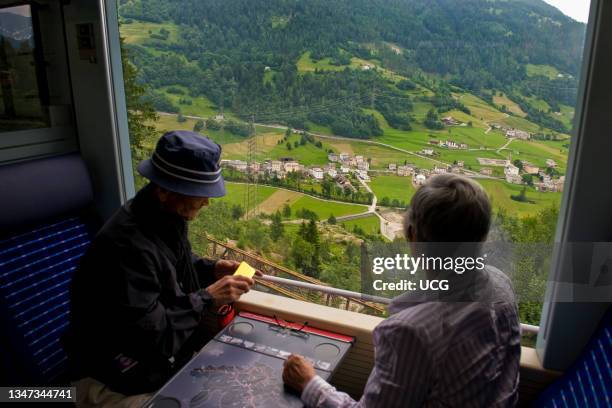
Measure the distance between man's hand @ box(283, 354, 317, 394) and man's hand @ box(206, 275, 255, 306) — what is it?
350mm

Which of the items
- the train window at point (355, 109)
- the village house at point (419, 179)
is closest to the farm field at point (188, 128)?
the train window at point (355, 109)

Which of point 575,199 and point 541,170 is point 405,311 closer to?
point 575,199

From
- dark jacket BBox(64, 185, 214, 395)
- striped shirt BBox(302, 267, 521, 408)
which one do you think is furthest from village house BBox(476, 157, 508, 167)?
dark jacket BBox(64, 185, 214, 395)

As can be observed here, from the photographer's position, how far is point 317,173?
2.03 meters

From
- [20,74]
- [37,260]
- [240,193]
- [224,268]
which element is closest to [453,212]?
[224,268]

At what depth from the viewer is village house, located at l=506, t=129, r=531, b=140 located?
170 centimetres

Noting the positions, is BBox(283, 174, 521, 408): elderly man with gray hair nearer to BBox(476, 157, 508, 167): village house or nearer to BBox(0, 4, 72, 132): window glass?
BBox(476, 157, 508, 167): village house

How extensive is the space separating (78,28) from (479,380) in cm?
235

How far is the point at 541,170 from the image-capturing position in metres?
1.67

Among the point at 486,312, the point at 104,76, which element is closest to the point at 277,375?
the point at 486,312

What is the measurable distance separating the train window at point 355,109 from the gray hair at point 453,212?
1.59ft

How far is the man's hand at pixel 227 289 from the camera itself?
5.62 ft

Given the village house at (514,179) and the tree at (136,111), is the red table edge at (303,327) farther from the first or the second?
the tree at (136,111)

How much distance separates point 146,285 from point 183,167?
1.38 ft
